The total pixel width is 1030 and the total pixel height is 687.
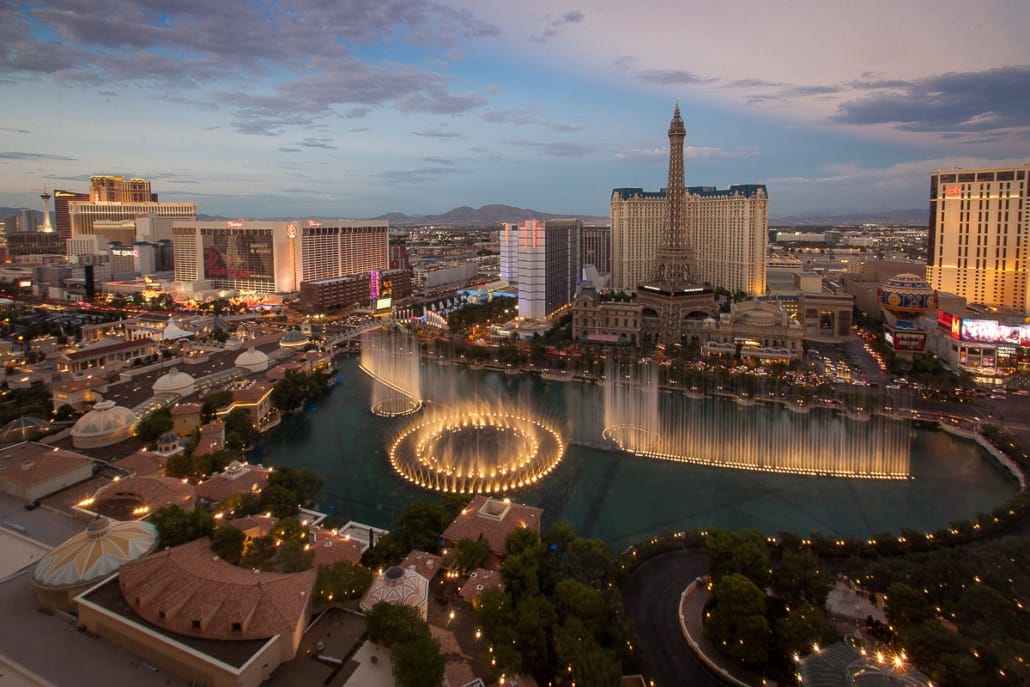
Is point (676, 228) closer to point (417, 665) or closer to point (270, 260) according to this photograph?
point (270, 260)

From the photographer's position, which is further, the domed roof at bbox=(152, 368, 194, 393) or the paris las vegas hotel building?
the paris las vegas hotel building

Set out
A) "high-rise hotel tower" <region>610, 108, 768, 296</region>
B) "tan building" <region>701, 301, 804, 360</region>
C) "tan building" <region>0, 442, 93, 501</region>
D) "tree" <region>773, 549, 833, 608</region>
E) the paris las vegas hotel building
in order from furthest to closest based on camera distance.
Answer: the paris las vegas hotel building
"high-rise hotel tower" <region>610, 108, 768, 296</region>
"tan building" <region>701, 301, 804, 360</region>
"tan building" <region>0, 442, 93, 501</region>
"tree" <region>773, 549, 833, 608</region>

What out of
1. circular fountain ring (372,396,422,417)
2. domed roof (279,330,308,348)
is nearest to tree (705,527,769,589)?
circular fountain ring (372,396,422,417)

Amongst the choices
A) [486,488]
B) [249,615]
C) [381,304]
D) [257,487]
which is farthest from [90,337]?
[249,615]

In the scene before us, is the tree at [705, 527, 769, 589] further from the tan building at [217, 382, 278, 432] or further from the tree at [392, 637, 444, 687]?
the tan building at [217, 382, 278, 432]

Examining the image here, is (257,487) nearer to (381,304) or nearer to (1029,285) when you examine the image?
(381,304)

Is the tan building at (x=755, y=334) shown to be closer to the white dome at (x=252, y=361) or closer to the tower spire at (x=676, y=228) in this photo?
the tower spire at (x=676, y=228)
